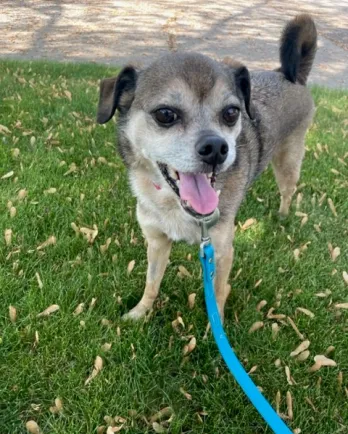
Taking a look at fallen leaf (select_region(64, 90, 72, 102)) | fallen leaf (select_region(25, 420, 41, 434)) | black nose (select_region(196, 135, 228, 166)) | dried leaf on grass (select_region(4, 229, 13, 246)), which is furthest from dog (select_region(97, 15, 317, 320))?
fallen leaf (select_region(64, 90, 72, 102))

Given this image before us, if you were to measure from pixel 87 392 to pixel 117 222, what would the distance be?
172 centimetres

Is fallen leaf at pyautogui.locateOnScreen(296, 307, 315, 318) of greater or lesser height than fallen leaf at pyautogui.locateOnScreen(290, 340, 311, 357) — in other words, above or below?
below

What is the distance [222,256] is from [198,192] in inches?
24.1

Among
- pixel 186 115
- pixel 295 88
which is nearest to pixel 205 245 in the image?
pixel 186 115

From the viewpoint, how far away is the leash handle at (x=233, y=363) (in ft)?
6.13

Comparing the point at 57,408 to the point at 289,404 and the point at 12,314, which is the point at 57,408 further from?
the point at 289,404

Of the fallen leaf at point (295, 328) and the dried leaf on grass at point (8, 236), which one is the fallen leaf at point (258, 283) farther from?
the dried leaf on grass at point (8, 236)

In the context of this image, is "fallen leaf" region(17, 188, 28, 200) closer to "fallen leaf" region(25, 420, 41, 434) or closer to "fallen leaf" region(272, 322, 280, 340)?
"fallen leaf" region(25, 420, 41, 434)

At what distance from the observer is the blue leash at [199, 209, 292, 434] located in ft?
6.14

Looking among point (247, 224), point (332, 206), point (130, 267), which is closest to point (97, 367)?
point (130, 267)

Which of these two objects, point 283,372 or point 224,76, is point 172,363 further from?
point 224,76

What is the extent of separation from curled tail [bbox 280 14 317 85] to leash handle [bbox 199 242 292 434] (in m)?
2.15

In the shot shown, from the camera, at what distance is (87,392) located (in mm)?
2533

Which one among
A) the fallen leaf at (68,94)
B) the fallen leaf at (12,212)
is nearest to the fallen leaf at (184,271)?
the fallen leaf at (12,212)
